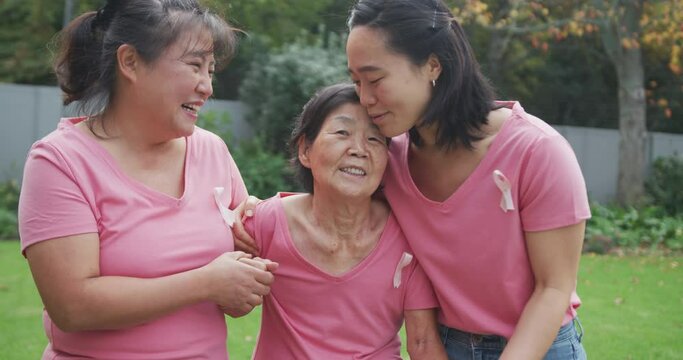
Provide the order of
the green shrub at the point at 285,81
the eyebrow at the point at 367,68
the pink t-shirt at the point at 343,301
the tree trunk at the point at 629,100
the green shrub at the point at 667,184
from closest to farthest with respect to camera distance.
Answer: the eyebrow at the point at 367,68, the pink t-shirt at the point at 343,301, the green shrub at the point at 285,81, the tree trunk at the point at 629,100, the green shrub at the point at 667,184

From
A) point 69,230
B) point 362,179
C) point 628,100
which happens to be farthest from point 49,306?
point 628,100

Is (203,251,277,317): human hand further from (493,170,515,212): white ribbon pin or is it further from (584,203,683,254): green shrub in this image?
(584,203,683,254): green shrub

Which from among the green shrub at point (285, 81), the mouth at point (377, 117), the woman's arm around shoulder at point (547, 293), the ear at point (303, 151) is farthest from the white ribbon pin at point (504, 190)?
the green shrub at point (285, 81)

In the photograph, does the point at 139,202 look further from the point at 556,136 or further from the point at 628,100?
the point at 628,100

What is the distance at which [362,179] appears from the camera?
124 inches

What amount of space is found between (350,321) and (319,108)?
2.73 ft

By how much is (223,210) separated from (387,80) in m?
0.78

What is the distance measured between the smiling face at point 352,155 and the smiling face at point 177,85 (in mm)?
504

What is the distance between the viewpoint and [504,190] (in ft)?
9.57

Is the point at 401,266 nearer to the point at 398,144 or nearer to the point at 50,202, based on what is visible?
the point at 398,144

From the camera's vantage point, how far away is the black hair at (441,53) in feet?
9.64

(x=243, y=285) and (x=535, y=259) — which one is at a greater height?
(x=535, y=259)

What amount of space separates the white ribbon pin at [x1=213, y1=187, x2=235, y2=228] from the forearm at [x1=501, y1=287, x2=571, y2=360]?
1107mm

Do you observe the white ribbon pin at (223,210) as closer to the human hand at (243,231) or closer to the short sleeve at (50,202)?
the human hand at (243,231)
